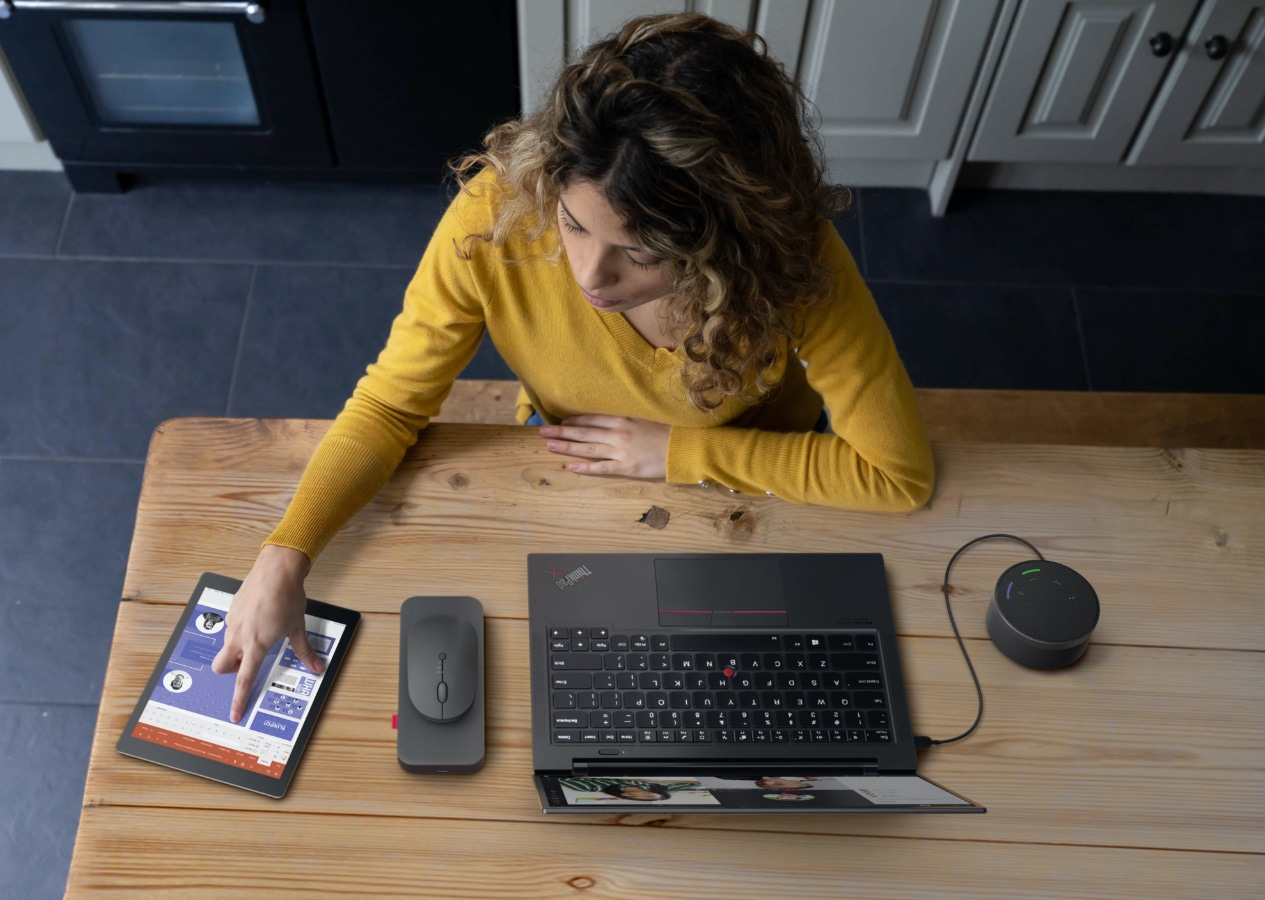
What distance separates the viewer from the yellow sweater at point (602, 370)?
1048mm

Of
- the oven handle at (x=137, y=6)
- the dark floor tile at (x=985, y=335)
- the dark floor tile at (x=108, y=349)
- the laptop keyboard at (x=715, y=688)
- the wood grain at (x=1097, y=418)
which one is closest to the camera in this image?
the laptop keyboard at (x=715, y=688)

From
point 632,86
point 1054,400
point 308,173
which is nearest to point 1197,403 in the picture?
point 1054,400

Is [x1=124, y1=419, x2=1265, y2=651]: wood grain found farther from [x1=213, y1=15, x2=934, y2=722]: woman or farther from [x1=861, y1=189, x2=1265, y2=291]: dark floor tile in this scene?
[x1=861, y1=189, x2=1265, y2=291]: dark floor tile

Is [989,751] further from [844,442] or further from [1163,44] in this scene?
[1163,44]

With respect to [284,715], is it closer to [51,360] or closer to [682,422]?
[682,422]

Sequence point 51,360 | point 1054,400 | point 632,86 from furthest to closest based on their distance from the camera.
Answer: point 51,360, point 1054,400, point 632,86

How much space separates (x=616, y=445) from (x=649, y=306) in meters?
0.15

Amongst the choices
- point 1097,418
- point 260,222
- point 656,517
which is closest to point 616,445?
point 656,517

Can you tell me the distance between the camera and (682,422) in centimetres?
119

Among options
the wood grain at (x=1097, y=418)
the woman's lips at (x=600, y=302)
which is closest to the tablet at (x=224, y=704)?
the woman's lips at (x=600, y=302)

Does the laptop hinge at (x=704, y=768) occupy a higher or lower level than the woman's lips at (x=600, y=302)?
lower

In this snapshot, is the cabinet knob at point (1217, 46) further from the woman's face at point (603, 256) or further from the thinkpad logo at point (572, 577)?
the thinkpad logo at point (572, 577)

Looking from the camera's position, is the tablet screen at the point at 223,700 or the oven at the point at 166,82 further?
the oven at the point at 166,82

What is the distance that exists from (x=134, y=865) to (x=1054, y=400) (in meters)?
1.35
